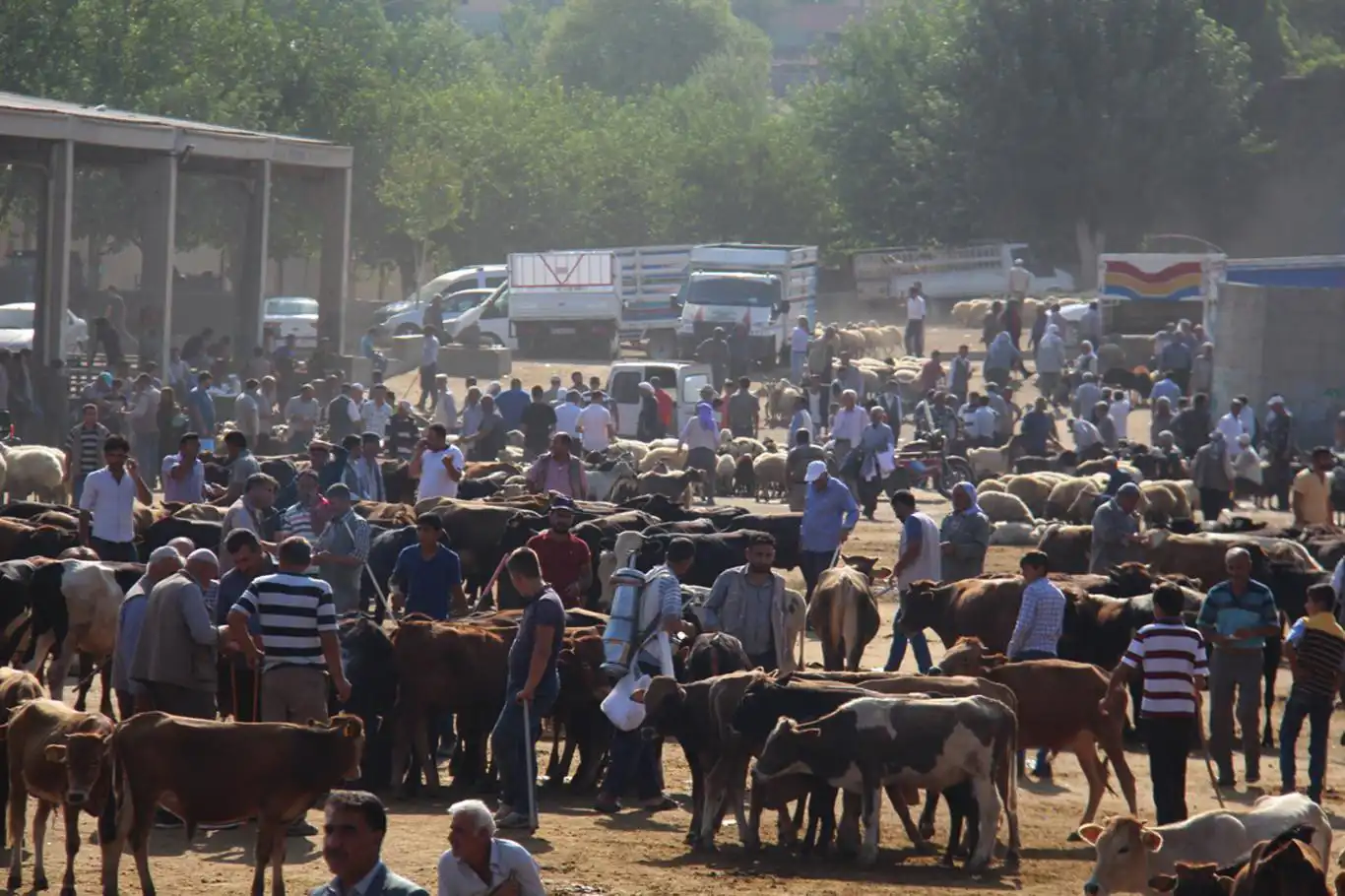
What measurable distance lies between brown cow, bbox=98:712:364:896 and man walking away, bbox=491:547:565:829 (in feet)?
5.97

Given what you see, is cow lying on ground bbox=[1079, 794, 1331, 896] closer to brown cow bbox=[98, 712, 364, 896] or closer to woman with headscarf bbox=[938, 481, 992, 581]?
brown cow bbox=[98, 712, 364, 896]

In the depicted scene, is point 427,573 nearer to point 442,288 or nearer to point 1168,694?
point 1168,694

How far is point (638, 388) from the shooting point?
35.2 m

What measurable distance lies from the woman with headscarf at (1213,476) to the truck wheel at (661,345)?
75.0 ft

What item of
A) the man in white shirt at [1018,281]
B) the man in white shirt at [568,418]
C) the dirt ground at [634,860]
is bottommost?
the dirt ground at [634,860]

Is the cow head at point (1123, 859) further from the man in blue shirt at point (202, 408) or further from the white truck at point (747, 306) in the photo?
the white truck at point (747, 306)

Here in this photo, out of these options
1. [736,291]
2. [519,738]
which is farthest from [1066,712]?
[736,291]

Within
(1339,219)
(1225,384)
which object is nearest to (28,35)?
(1225,384)

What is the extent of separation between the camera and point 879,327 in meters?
51.8

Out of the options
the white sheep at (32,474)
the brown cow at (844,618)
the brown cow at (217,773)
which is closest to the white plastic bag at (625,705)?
the brown cow at (217,773)

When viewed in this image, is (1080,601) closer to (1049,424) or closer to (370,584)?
(370,584)

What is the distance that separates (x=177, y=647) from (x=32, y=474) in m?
Answer: 13.5

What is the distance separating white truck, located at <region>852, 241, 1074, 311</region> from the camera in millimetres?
62062

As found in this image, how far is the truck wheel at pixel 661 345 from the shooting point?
161ft
